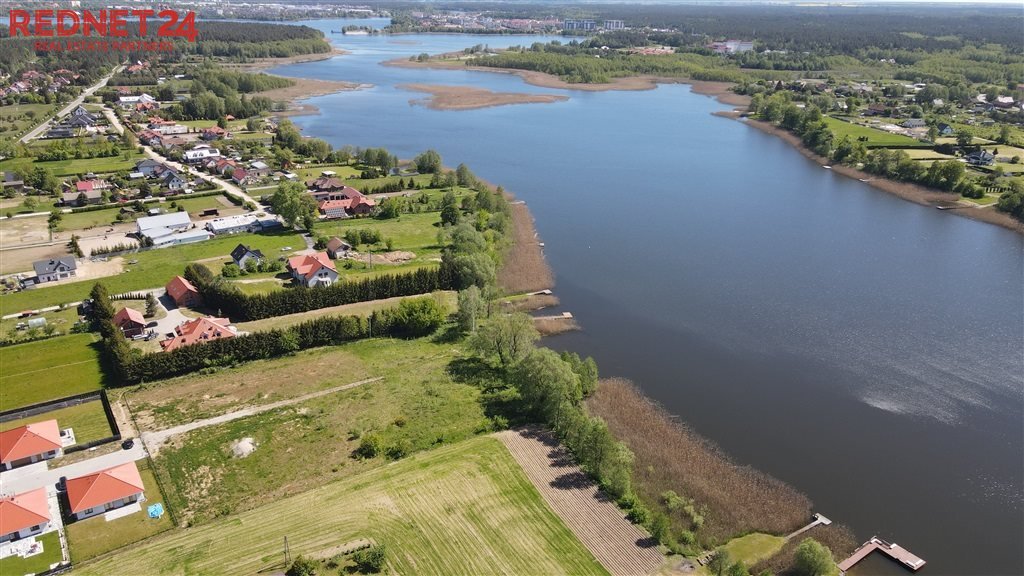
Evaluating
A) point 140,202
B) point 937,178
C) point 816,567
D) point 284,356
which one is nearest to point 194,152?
point 140,202

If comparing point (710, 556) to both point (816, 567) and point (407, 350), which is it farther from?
point (407, 350)

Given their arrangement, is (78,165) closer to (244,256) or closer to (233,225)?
(233,225)

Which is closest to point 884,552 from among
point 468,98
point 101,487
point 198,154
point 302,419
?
point 302,419

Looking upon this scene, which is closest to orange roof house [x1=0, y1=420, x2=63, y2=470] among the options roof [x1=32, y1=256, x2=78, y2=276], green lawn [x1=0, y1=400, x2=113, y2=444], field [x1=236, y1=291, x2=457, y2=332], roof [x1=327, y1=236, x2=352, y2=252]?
green lawn [x1=0, y1=400, x2=113, y2=444]

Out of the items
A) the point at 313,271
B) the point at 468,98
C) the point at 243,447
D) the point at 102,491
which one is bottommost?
the point at 243,447

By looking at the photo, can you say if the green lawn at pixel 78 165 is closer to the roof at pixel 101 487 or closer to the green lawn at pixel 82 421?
the green lawn at pixel 82 421
